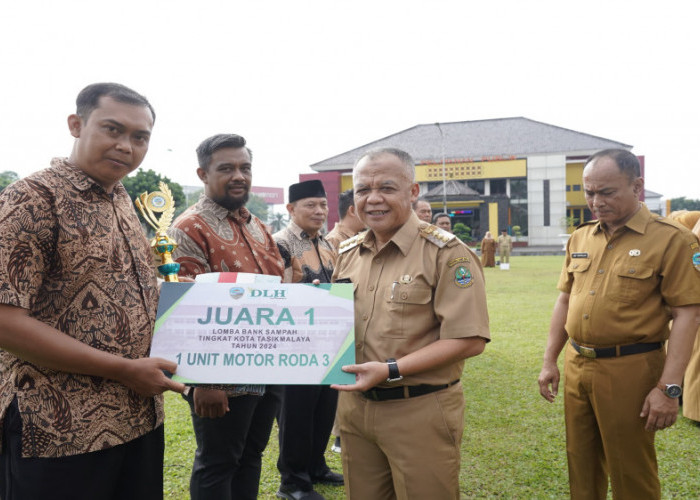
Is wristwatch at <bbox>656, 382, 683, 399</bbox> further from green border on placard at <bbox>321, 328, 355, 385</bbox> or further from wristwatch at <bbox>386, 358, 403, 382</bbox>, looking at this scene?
green border on placard at <bbox>321, 328, 355, 385</bbox>

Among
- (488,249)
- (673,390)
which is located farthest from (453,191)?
(673,390)

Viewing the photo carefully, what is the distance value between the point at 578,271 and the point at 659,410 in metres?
0.86

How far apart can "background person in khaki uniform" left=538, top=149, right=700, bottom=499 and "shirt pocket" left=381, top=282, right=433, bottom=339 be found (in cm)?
121

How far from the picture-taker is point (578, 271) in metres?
2.94

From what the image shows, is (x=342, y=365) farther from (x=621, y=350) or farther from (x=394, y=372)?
(x=621, y=350)

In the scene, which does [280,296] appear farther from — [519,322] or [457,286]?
[519,322]

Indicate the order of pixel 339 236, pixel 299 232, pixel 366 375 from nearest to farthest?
pixel 366 375 < pixel 299 232 < pixel 339 236

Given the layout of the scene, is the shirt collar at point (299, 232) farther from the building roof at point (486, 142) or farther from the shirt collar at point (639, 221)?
the building roof at point (486, 142)

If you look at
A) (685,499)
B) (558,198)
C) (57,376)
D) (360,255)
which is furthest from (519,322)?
(558,198)

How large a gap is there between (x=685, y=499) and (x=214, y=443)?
124 inches

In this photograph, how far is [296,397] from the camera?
362cm

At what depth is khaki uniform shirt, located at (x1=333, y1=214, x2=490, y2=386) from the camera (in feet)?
6.61

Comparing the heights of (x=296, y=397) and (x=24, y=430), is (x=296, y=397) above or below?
below

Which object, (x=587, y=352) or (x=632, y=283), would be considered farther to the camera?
(x=587, y=352)
